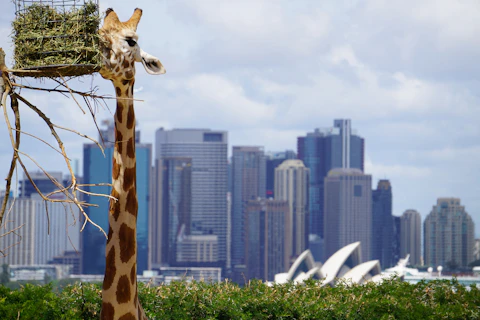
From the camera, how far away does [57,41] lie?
7617 millimetres

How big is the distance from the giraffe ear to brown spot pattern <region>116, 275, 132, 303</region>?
1861 mm

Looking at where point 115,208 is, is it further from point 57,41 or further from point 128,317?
point 57,41

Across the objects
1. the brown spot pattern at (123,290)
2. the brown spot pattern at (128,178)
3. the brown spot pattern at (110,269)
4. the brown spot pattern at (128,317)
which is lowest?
the brown spot pattern at (128,317)

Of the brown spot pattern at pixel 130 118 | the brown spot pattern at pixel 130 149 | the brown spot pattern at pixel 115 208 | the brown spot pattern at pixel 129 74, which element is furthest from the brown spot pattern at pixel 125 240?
the brown spot pattern at pixel 129 74

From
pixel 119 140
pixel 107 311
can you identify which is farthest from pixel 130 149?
pixel 107 311

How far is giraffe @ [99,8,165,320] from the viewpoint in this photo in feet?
25.7

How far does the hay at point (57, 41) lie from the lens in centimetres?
751

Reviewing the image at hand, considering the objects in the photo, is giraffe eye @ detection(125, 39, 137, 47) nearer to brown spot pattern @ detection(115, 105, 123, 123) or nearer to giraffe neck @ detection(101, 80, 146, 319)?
giraffe neck @ detection(101, 80, 146, 319)

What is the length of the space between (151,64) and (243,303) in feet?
11.6

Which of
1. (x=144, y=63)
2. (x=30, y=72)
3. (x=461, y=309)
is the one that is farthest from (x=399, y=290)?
(x=30, y=72)

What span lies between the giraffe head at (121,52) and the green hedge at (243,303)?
3.23 metres

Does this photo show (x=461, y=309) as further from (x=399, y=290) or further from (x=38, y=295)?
(x=38, y=295)

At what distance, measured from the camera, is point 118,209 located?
312 inches

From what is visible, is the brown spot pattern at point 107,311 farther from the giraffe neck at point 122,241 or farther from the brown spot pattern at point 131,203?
the brown spot pattern at point 131,203
